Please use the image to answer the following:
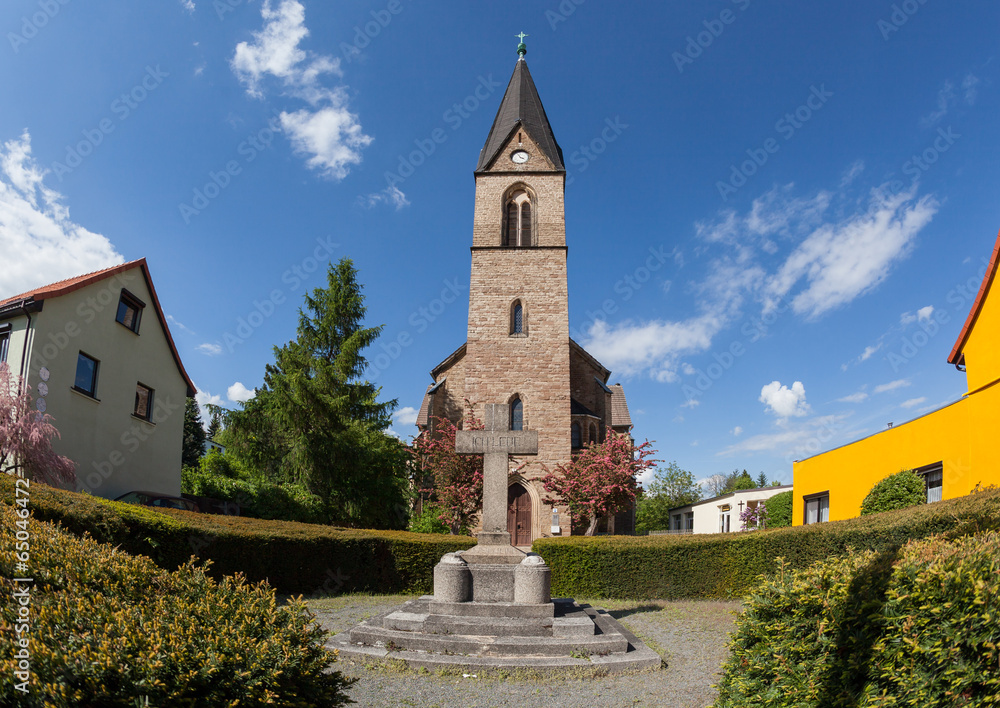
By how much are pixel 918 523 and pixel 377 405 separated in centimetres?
2179

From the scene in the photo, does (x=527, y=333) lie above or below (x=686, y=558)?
above

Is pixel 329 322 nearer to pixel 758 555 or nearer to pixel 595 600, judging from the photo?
pixel 595 600

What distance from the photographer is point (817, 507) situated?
16875 mm

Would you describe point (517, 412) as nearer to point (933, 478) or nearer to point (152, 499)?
point (152, 499)

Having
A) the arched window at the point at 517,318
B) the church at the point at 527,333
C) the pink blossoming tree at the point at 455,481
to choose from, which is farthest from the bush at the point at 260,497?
the arched window at the point at 517,318

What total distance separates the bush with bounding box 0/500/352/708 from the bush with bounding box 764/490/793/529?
1018 inches

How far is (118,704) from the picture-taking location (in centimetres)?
247

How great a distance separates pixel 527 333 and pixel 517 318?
96cm

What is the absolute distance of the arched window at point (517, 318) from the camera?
25.2 m

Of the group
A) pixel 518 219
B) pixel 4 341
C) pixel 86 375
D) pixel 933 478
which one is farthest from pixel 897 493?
pixel 4 341

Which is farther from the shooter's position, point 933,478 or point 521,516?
point 521,516

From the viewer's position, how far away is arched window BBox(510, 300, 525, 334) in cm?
2516

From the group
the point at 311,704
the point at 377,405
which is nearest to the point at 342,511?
the point at 377,405

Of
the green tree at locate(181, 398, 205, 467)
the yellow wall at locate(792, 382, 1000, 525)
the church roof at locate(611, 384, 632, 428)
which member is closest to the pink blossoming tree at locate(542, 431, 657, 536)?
the yellow wall at locate(792, 382, 1000, 525)
